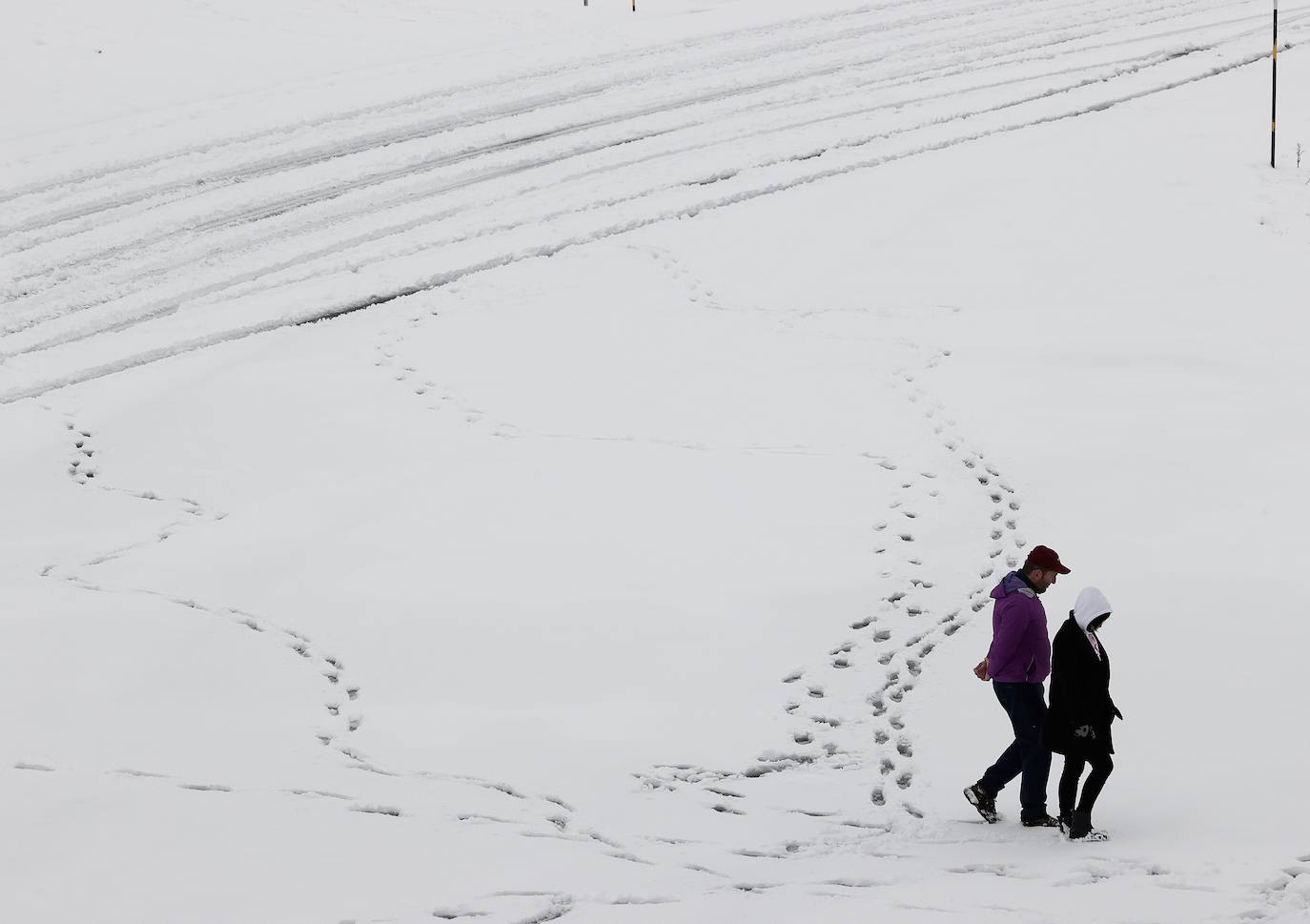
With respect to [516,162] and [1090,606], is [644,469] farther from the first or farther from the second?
[516,162]

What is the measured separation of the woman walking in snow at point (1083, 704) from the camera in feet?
19.3

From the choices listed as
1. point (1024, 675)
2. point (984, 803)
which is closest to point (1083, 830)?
point (984, 803)

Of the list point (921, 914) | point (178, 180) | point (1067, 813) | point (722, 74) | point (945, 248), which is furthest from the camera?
point (722, 74)

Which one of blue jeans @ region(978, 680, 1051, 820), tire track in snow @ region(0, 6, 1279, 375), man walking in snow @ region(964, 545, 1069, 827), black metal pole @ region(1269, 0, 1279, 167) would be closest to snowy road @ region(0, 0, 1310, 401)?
tire track in snow @ region(0, 6, 1279, 375)

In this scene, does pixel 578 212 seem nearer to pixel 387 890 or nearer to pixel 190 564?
pixel 190 564

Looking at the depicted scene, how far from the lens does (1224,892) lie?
17.6 ft

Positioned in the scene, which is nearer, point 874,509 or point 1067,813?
point 1067,813

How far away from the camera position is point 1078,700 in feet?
19.3

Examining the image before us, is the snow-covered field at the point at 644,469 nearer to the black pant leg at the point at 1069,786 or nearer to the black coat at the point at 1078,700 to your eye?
the black pant leg at the point at 1069,786

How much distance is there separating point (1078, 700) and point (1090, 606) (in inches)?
15.2

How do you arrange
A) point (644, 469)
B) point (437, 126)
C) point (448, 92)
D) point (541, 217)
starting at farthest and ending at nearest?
point (448, 92), point (437, 126), point (541, 217), point (644, 469)

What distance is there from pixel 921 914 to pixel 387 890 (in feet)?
6.59

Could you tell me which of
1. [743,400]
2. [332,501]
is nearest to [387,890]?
[332,501]

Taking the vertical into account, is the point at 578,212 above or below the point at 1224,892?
above
